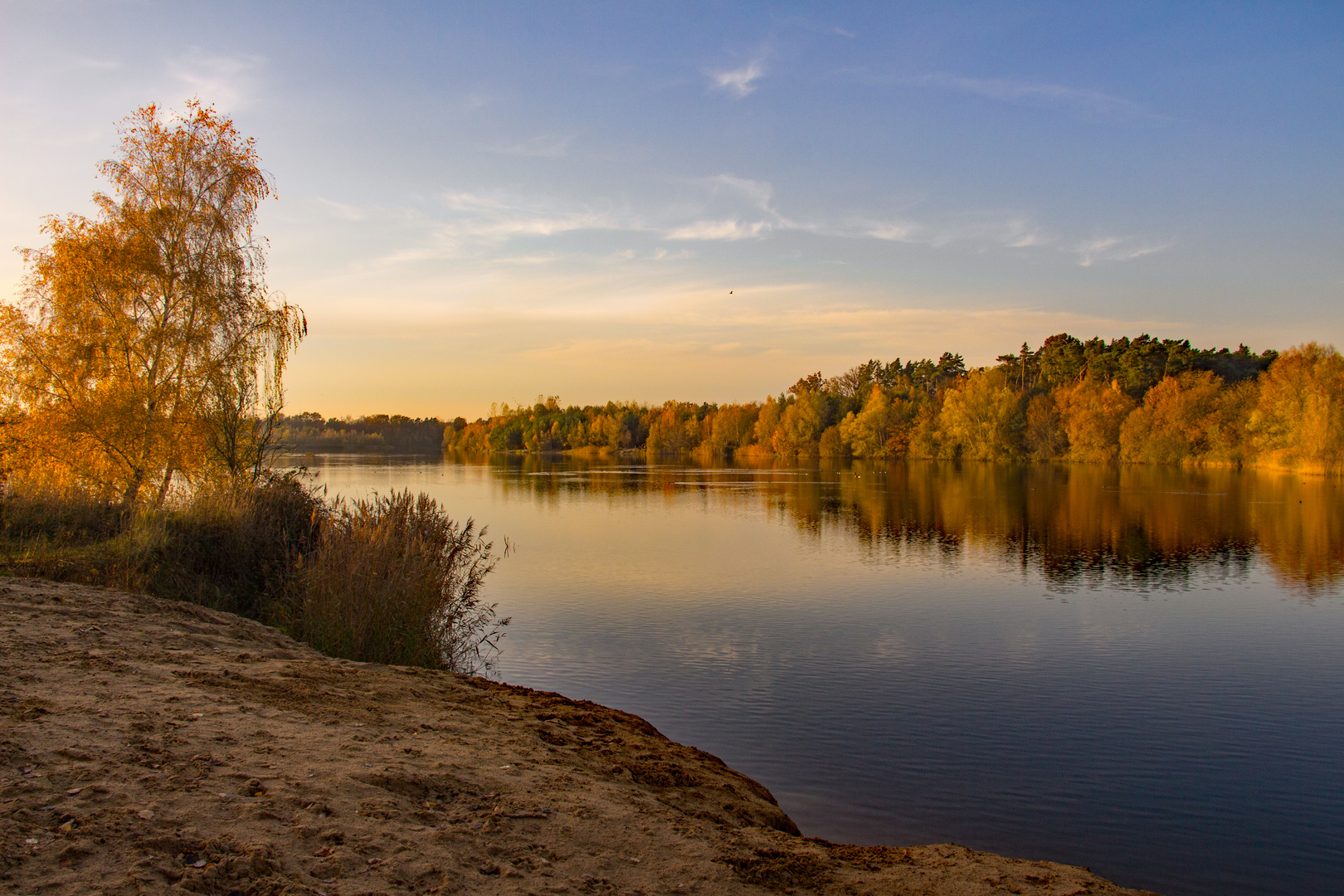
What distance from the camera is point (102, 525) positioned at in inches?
560

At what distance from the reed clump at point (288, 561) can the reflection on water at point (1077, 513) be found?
15458mm

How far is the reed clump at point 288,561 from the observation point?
37.1 feet

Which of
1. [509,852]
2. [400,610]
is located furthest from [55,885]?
[400,610]

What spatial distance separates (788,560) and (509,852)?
20.5m

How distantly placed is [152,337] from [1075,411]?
297ft

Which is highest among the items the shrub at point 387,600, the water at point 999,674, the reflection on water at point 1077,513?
the shrub at point 387,600

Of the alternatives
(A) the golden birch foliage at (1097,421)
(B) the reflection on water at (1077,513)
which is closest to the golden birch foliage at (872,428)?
(A) the golden birch foliage at (1097,421)

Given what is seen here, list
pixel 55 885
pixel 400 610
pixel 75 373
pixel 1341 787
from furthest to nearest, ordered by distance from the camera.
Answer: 1. pixel 75 373
2. pixel 400 610
3. pixel 1341 787
4. pixel 55 885

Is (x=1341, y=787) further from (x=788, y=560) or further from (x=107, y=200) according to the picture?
(x=107, y=200)

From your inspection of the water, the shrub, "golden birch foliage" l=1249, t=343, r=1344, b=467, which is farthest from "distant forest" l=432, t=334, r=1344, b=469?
the shrub

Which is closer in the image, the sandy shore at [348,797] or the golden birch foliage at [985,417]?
the sandy shore at [348,797]

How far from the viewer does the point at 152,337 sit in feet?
63.2

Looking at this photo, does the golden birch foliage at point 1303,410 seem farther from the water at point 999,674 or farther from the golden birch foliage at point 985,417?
the water at point 999,674

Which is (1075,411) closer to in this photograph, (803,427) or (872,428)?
(872,428)
